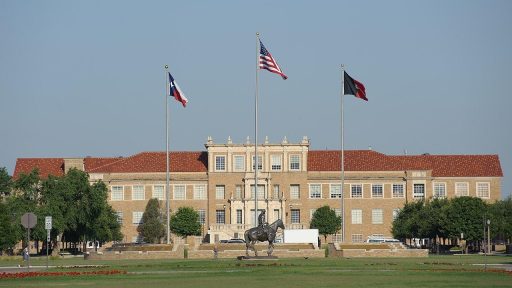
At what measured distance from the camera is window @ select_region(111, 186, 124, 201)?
536 feet

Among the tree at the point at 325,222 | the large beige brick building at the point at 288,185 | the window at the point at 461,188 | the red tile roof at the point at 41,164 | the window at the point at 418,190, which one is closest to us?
the tree at the point at 325,222

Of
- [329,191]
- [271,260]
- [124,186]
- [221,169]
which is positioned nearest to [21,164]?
[124,186]

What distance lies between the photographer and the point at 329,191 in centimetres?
16212

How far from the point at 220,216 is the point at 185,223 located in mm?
10302

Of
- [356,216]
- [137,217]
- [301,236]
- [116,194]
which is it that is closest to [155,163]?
[116,194]

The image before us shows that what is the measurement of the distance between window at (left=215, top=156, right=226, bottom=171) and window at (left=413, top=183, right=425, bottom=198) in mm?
22713

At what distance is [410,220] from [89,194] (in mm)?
36101

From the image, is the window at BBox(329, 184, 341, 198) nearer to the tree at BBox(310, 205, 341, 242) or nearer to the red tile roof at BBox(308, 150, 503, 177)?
the red tile roof at BBox(308, 150, 503, 177)

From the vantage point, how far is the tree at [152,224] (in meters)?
151

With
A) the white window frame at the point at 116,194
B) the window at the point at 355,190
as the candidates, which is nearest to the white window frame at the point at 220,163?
the white window frame at the point at 116,194

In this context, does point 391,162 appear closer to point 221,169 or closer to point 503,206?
point 221,169

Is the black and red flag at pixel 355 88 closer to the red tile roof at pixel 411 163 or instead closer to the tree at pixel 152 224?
the tree at pixel 152 224

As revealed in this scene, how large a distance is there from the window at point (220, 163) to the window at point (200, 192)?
9.45ft

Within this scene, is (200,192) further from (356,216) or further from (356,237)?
(356,237)
